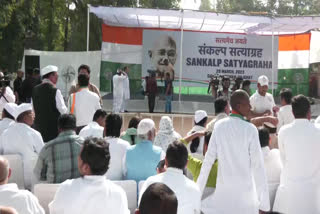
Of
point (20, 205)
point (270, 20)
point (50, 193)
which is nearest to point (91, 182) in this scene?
point (20, 205)

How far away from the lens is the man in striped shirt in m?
4.59

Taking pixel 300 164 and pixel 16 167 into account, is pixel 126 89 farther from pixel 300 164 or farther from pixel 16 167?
pixel 300 164

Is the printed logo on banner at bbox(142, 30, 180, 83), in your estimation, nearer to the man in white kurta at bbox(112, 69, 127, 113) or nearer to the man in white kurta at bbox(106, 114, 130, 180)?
the man in white kurta at bbox(112, 69, 127, 113)

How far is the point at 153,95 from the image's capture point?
54.4 feet

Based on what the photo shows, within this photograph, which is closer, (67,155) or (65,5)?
(67,155)

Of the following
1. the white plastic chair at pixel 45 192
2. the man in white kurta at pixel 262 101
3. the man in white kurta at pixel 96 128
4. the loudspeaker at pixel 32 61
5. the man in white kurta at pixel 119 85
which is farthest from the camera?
the loudspeaker at pixel 32 61

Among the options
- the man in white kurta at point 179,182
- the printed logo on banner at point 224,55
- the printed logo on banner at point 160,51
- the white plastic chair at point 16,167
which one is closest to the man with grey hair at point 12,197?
the man in white kurta at point 179,182

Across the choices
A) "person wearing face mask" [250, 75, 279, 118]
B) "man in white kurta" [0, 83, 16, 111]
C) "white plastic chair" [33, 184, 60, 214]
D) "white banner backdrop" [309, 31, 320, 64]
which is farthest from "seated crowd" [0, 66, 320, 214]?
"white banner backdrop" [309, 31, 320, 64]

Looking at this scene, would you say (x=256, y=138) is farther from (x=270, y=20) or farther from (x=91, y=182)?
(x=270, y=20)

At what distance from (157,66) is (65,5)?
10331mm

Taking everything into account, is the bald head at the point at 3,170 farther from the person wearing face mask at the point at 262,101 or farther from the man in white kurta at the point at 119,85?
the man in white kurta at the point at 119,85

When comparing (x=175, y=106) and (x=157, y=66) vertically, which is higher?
(x=157, y=66)

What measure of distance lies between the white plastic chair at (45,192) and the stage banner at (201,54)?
13.1 meters

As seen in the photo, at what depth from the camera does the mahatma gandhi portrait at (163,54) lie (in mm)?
16844
